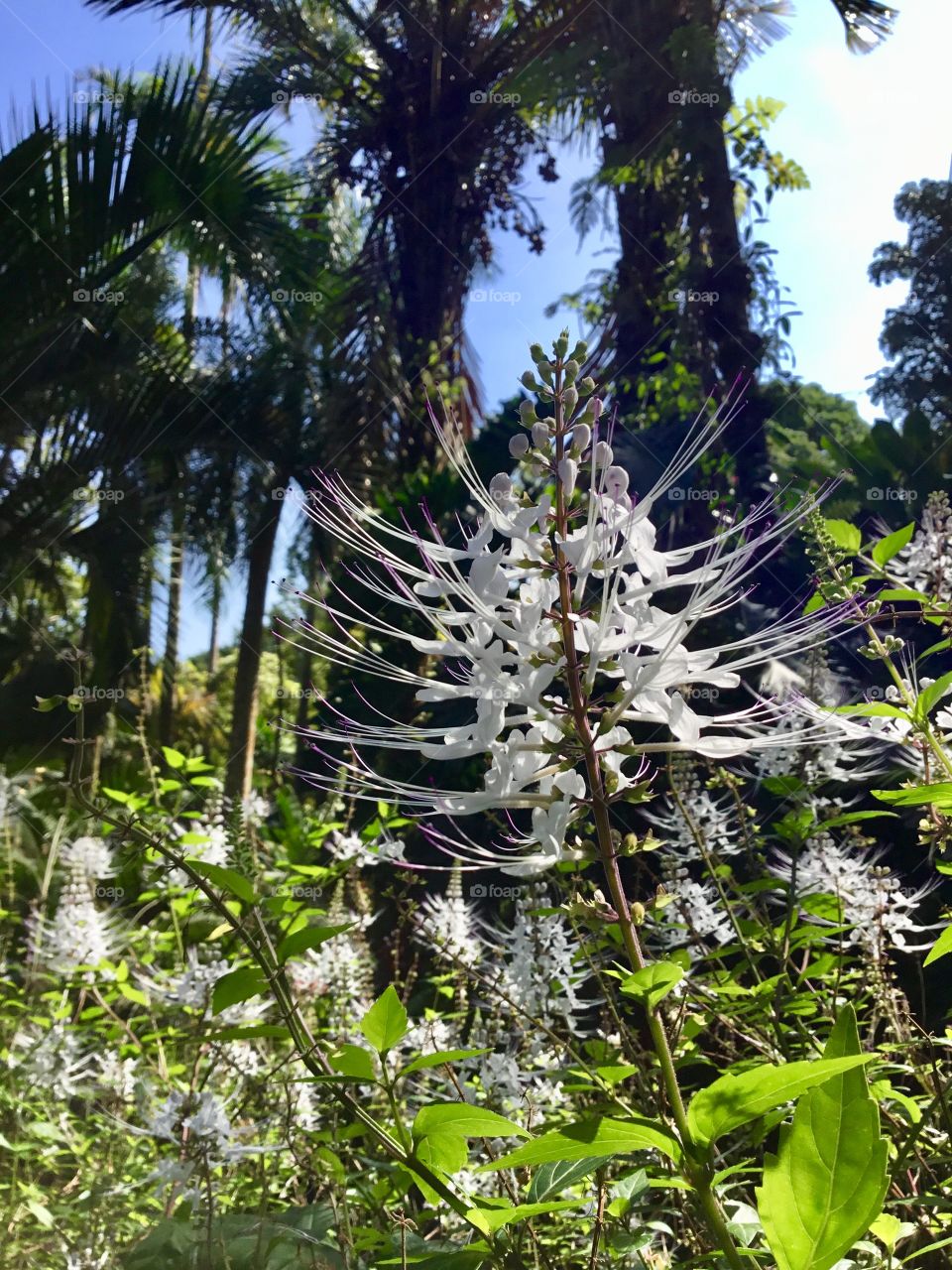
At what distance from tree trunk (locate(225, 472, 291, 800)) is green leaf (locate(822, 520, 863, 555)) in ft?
17.0

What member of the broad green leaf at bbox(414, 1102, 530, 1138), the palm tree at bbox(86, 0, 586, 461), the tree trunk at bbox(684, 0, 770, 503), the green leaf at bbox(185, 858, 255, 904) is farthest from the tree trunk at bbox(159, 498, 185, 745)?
the broad green leaf at bbox(414, 1102, 530, 1138)

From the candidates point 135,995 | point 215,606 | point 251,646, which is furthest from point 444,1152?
point 215,606

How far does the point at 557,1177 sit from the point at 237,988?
32cm

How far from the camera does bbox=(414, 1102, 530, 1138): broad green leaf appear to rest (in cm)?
64

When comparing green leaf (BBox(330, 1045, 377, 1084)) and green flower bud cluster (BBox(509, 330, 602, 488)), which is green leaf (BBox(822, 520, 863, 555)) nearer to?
green flower bud cluster (BBox(509, 330, 602, 488))

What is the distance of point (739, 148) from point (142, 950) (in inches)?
247

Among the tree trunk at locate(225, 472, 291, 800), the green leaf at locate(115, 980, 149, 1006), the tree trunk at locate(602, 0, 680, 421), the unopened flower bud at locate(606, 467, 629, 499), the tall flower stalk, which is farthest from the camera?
the tree trunk at locate(602, 0, 680, 421)

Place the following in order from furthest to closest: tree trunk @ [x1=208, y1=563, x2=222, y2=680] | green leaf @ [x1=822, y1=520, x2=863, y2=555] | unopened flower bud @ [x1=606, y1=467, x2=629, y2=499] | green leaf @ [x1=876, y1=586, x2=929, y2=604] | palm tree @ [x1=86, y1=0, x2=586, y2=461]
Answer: tree trunk @ [x1=208, y1=563, x2=222, y2=680] → palm tree @ [x1=86, y1=0, x2=586, y2=461] → green leaf @ [x1=822, y1=520, x2=863, y2=555] → green leaf @ [x1=876, y1=586, x2=929, y2=604] → unopened flower bud @ [x1=606, y1=467, x2=629, y2=499]

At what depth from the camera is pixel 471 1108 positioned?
0.68 meters

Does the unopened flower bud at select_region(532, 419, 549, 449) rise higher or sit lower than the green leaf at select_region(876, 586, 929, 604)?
higher

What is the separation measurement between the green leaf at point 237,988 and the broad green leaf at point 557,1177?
0.97 feet

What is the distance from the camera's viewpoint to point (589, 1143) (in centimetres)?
58

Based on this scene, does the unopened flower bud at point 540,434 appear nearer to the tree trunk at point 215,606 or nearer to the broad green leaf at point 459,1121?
the broad green leaf at point 459,1121

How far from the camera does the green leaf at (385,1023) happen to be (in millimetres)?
769
